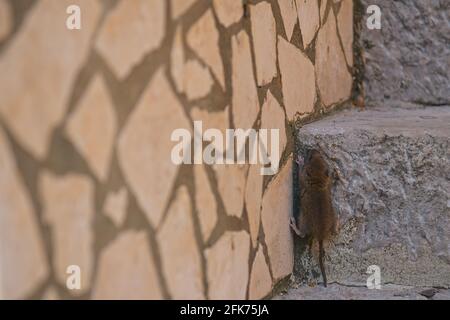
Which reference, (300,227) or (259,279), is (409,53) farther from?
(259,279)

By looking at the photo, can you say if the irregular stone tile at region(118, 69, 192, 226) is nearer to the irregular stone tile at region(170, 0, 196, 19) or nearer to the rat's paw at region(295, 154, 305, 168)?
the irregular stone tile at region(170, 0, 196, 19)

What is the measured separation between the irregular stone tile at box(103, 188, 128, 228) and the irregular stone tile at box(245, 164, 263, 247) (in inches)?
21.1

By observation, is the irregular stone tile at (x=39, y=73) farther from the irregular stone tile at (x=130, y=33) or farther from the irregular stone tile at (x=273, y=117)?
the irregular stone tile at (x=273, y=117)

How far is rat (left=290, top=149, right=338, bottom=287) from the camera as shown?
201 centimetres

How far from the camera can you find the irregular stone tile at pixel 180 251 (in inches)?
54.7

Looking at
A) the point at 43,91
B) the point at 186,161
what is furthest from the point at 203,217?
the point at 43,91

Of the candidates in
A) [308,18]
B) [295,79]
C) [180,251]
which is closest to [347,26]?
[308,18]

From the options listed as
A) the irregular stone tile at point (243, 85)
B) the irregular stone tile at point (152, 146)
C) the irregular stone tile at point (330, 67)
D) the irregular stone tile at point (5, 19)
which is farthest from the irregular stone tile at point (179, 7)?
the irregular stone tile at point (330, 67)

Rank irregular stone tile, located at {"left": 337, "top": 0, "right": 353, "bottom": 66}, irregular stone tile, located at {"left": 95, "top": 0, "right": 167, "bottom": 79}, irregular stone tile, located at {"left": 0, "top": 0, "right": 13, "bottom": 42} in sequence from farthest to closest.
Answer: irregular stone tile, located at {"left": 337, "top": 0, "right": 353, "bottom": 66}, irregular stone tile, located at {"left": 95, "top": 0, "right": 167, "bottom": 79}, irregular stone tile, located at {"left": 0, "top": 0, "right": 13, "bottom": 42}

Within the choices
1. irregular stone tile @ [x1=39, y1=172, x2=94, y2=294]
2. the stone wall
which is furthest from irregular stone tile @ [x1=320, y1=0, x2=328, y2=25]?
irregular stone tile @ [x1=39, y1=172, x2=94, y2=294]

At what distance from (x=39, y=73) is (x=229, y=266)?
0.74 m

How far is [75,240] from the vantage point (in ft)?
3.71

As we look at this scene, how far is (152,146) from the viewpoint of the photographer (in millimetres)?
1334
